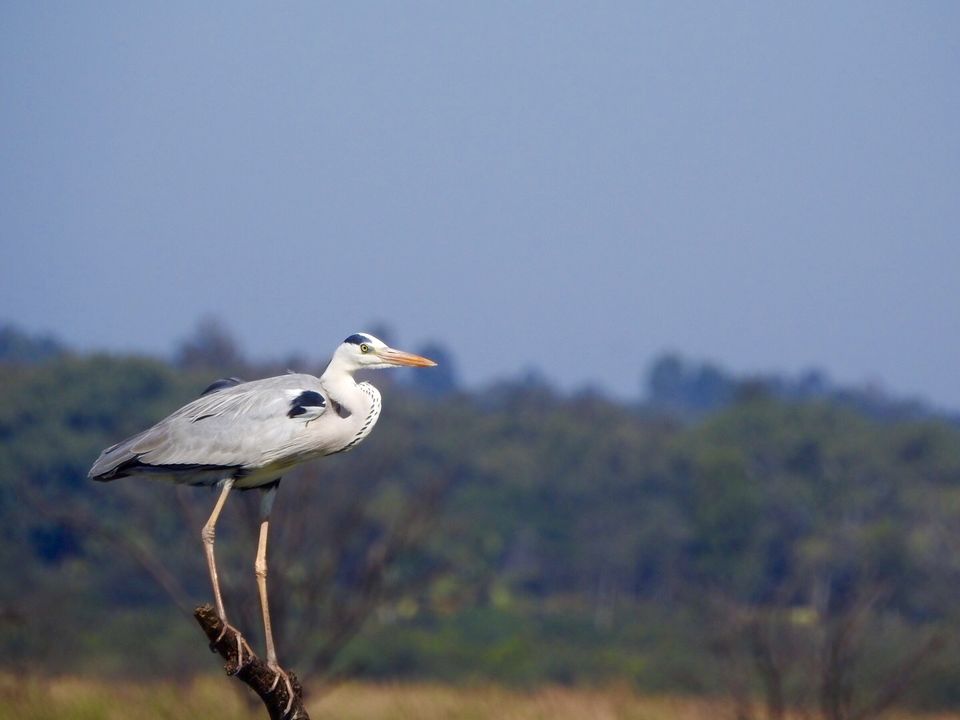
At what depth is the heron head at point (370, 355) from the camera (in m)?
7.66

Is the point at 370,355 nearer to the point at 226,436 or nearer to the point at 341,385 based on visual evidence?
the point at 341,385

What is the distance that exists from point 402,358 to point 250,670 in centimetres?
175

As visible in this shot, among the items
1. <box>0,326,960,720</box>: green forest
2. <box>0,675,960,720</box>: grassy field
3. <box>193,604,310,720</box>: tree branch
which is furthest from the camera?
<box>0,675,960,720</box>: grassy field

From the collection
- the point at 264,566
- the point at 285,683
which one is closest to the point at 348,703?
the point at 264,566

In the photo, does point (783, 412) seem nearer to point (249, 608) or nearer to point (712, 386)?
point (249, 608)

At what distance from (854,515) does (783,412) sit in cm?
1142

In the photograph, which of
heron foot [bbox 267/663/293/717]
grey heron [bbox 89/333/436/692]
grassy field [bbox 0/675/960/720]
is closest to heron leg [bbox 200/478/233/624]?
grey heron [bbox 89/333/436/692]

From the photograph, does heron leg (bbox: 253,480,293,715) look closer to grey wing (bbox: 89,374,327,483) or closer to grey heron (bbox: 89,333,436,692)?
grey heron (bbox: 89,333,436,692)

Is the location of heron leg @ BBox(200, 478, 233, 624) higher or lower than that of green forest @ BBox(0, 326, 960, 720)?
higher

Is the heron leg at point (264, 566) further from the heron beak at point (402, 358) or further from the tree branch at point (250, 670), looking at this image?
the heron beak at point (402, 358)

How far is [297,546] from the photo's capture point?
1386cm

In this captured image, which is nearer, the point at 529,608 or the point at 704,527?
the point at 529,608

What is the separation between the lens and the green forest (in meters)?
14.9

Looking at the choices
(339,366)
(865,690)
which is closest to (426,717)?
(865,690)
